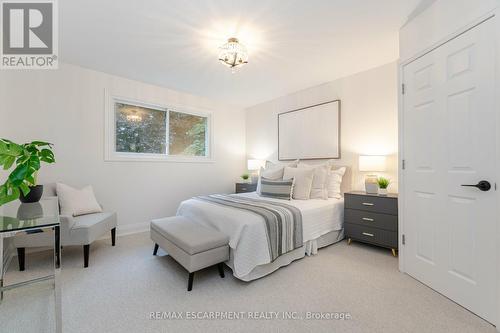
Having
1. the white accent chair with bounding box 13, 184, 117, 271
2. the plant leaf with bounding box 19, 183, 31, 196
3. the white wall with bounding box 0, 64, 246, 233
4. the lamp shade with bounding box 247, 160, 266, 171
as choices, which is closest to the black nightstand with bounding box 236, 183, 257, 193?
the lamp shade with bounding box 247, 160, 266, 171

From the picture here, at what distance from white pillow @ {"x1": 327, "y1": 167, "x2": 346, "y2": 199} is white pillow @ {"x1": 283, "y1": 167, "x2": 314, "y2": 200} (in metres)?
0.34

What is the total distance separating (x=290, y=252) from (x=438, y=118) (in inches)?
74.7

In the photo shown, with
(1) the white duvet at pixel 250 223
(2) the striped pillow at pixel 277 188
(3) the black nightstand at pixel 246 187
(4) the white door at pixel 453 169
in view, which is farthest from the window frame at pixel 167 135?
(4) the white door at pixel 453 169

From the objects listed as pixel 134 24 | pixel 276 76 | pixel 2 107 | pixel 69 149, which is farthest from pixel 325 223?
pixel 2 107

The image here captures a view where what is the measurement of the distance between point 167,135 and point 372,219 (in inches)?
142

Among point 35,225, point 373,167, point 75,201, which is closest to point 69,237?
point 75,201

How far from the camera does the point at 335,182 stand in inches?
129

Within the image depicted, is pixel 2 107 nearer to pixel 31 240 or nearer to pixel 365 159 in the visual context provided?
pixel 31 240

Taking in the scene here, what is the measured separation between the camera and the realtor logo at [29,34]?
77.3 inches

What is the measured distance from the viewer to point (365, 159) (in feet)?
9.46

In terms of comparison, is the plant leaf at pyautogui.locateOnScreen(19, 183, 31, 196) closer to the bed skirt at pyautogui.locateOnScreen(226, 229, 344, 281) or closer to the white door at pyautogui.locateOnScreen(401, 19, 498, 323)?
the bed skirt at pyautogui.locateOnScreen(226, 229, 344, 281)

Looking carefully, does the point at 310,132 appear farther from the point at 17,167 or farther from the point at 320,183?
the point at 17,167

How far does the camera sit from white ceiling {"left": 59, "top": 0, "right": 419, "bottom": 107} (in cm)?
193

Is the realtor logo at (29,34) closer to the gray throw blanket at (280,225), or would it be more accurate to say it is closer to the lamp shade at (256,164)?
the gray throw blanket at (280,225)
